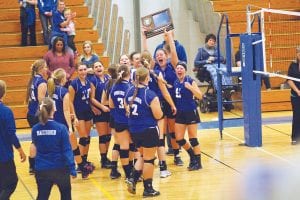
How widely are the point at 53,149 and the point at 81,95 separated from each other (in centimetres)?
301

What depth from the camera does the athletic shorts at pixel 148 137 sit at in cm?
724

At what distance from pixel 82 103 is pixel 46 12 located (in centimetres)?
638

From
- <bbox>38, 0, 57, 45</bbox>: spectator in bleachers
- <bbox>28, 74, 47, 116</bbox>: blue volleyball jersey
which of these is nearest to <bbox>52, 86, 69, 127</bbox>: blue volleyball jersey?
<bbox>28, 74, 47, 116</bbox>: blue volleyball jersey

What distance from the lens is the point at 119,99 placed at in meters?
7.95

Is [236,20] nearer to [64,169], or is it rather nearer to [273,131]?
[273,131]

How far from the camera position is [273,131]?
11695 mm

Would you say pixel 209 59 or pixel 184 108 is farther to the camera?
pixel 209 59

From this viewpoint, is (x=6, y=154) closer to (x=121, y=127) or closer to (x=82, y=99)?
(x=121, y=127)

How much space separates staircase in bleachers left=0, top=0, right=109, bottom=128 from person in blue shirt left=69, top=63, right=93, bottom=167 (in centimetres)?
484

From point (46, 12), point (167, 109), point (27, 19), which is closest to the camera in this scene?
point (167, 109)

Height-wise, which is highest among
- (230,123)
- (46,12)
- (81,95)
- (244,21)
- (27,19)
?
(46,12)

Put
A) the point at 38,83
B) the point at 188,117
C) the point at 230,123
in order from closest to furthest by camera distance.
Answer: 1. the point at 38,83
2. the point at 188,117
3. the point at 230,123

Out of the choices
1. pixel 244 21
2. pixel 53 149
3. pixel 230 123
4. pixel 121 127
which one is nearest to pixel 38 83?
pixel 121 127

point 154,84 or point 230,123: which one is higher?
point 154,84
